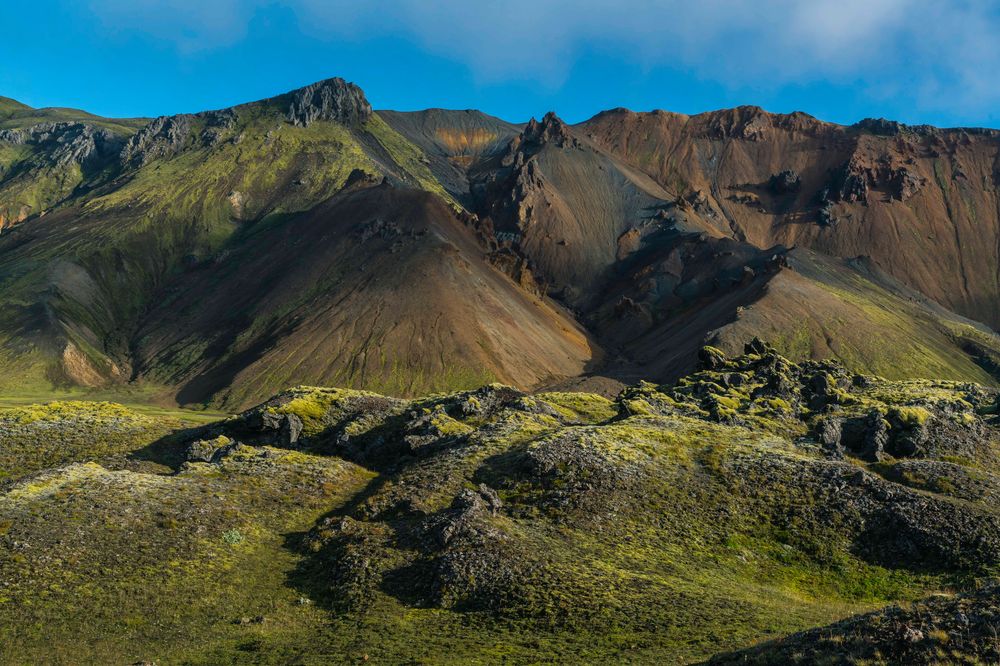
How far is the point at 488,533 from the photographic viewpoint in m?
51.8

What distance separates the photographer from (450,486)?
63344 millimetres

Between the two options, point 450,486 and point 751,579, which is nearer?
point 751,579

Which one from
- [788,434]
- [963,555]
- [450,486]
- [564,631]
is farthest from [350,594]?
[788,434]

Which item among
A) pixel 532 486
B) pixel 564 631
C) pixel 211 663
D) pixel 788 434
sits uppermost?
pixel 788 434

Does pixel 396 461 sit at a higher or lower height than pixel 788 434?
lower

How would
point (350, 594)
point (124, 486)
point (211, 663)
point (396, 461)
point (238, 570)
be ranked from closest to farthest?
point (211, 663)
point (350, 594)
point (238, 570)
point (124, 486)
point (396, 461)

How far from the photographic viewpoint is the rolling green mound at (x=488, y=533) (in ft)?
135

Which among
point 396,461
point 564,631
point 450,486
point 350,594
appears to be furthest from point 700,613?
point 396,461

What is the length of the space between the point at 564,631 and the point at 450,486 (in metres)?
23.6

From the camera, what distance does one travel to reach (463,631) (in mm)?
41875

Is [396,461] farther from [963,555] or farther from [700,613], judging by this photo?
[963,555]

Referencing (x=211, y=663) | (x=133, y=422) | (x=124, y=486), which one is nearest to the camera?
(x=211, y=663)

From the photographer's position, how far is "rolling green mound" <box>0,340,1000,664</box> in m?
41.0

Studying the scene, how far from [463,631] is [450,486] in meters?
21.9
